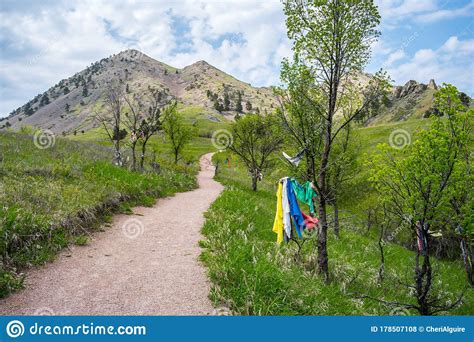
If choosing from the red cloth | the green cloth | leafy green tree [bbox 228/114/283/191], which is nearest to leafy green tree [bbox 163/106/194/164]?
leafy green tree [bbox 228/114/283/191]

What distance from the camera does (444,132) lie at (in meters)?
9.91

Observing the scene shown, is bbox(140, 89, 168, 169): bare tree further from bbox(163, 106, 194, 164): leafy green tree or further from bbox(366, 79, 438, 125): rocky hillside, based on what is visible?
bbox(366, 79, 438, 125): rocky hillside

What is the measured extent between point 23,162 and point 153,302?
40.9ft

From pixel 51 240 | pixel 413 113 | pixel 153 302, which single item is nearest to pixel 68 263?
pixel 51 240

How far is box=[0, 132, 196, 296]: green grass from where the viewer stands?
8.58 metres

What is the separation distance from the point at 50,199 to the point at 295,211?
8866 millimetres

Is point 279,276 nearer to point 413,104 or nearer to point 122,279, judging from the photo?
point 122,279

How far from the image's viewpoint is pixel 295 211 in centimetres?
1101

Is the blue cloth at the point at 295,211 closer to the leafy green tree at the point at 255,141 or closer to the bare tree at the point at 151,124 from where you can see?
the bare tree at the point at 151,124

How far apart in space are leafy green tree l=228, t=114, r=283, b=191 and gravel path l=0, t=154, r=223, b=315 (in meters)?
18.1

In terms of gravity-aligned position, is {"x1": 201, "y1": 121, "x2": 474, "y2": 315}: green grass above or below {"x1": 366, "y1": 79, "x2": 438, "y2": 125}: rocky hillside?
below

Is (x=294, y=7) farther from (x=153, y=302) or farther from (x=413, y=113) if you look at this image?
(x=413, y=113)

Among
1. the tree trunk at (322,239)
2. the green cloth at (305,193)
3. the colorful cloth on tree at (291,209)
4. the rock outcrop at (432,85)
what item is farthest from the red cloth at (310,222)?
the rock outcrop at (432,85)

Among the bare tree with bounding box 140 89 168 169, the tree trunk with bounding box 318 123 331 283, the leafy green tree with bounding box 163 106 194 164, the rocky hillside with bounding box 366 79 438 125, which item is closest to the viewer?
the tree trunk with bounding box 318 123 331 283
